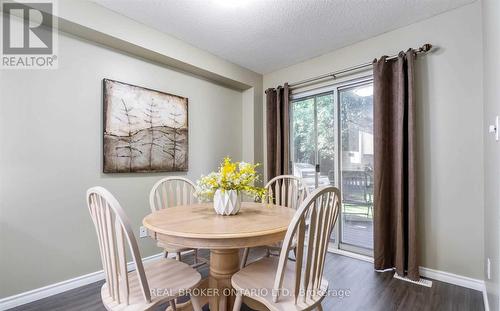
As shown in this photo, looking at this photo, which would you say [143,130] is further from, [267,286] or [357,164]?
[357,164]

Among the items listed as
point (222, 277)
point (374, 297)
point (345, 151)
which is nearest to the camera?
point (222, 277)

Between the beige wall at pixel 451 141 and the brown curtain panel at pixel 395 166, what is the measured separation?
15 cm

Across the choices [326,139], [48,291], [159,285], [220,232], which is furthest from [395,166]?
[48,291]

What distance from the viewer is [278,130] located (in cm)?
338

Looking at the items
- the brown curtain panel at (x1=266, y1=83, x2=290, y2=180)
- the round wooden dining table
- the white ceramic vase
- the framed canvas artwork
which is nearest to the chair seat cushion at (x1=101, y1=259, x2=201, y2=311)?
the round wooden dining table

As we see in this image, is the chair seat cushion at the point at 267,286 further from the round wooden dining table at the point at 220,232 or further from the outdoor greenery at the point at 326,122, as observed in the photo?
the outdoor greenery at the point at 326,122

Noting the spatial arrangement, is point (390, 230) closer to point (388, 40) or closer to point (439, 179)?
point (439, 179)

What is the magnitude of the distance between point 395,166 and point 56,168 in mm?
3073

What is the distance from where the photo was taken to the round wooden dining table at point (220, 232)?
4.08 ft

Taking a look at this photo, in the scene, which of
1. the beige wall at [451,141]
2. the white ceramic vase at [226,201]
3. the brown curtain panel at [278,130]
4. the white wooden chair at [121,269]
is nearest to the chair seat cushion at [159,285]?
the white wooden chair at [121,269]

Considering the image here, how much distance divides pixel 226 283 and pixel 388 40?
2.79 m

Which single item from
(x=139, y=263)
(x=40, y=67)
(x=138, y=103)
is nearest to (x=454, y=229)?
(x=139, y=263)

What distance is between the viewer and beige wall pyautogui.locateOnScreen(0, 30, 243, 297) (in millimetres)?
1845

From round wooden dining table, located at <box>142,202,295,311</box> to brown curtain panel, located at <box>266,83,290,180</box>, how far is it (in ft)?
4.81
